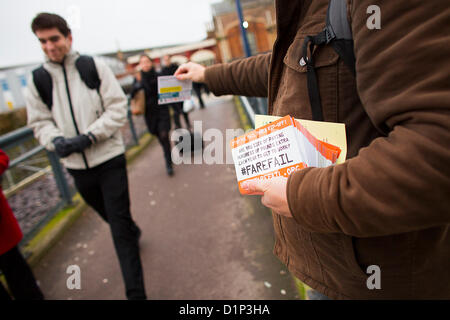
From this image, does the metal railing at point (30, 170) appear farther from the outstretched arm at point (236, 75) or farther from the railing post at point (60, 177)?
the outstretched arm at point (236, 75)

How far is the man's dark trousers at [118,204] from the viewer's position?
7.91 ft

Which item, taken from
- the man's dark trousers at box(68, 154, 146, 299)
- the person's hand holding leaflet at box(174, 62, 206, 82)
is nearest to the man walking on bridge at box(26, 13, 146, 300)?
the man's dark trousers at box(68, 154, 146, 299)

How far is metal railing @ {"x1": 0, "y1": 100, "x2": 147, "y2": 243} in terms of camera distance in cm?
369

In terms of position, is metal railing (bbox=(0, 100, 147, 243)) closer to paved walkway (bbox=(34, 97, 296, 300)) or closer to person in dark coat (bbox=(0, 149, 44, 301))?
paved walkway (bbox=(34, 97, 296, 300))

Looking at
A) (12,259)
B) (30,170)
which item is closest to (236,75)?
(12,259)

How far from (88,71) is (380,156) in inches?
98.9

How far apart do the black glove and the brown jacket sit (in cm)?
190

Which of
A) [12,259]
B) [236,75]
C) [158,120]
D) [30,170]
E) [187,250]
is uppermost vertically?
[236,75]

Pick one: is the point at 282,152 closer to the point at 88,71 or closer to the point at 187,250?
the point at 88,71

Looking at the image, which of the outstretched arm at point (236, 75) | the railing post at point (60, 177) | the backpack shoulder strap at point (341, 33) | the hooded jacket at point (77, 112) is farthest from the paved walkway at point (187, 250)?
the backpack shoulder strap at point (341, 33)

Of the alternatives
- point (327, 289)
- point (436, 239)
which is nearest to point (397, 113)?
point (436, 239)

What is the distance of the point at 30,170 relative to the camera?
491 centimetres

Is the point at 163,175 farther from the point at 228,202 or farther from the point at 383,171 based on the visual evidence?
the point at 383,171

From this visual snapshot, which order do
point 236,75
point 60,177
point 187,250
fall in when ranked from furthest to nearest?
point 60,177, point 187,250, point 236,75
